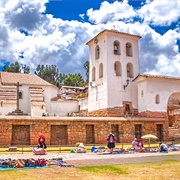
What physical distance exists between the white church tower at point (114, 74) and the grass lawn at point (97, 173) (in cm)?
1826

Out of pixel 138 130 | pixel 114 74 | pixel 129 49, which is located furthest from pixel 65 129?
pixel 129 49

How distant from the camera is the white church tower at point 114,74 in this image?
2847 cm

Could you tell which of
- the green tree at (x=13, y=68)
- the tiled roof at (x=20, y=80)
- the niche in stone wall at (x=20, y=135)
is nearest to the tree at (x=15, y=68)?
the green tree at (x=13, y=68)

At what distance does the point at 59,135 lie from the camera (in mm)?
20281

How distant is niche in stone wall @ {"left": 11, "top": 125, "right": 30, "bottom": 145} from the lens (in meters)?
19.2

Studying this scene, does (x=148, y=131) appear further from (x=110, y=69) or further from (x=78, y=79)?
(x=78, y=79)

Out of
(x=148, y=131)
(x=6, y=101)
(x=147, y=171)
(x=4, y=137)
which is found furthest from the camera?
(x=6, y=101)

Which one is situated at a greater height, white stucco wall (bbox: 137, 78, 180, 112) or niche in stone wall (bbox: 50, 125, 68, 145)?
white stucco wall (bbox: 137, 78, 180, 112)

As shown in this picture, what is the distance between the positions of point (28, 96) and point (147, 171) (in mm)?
27853

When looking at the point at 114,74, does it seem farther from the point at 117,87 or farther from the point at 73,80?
the point at 73,80

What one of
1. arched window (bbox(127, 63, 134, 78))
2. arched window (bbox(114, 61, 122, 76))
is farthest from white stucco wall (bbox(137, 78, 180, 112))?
arched window (bbox(114, 61, 122, 76))

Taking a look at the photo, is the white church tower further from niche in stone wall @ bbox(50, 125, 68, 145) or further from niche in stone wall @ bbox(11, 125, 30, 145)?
niche in stone wall @ bbox(11, 125, 30, 145)

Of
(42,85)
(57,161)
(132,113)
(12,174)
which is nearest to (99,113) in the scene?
(132,113)

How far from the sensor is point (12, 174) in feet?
27.4
